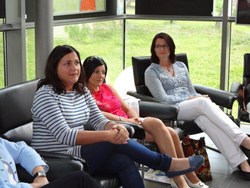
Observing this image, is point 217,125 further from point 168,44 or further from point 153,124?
point 168,44

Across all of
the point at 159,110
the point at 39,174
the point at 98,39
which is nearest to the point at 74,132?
the point at 39,174

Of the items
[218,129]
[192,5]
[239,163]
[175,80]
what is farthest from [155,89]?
[192,5]

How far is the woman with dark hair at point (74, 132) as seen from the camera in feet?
10.8

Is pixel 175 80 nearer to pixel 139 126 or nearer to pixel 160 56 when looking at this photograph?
pixel 160 56

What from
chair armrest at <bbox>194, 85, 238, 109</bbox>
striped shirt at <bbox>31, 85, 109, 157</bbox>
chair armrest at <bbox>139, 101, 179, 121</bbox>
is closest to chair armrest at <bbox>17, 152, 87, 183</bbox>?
striped shirt at <bbox>31, 85, 109, 157</bbox>

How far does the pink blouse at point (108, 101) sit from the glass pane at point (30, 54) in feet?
3.79

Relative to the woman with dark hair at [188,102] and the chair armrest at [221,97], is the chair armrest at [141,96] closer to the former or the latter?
the woman with dark hair at [188,102]

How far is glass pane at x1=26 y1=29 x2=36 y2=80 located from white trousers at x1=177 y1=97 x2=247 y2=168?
58.7 inches

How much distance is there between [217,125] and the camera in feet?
14.7

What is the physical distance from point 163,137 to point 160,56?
3.82 feet

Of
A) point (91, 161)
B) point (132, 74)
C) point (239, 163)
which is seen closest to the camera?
point (91, 161)

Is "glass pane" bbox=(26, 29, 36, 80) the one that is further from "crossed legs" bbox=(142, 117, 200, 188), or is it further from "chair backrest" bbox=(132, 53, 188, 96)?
"crossed legs" bbox=(142, 117, 200, 188)

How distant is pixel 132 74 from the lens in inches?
215

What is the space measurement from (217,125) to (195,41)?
7.07 ft
